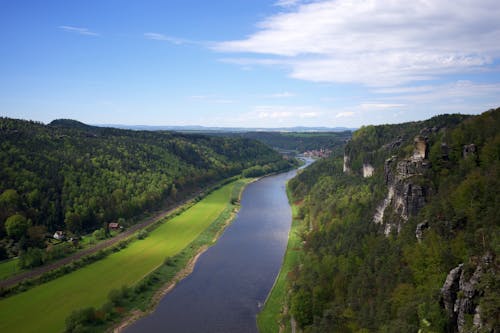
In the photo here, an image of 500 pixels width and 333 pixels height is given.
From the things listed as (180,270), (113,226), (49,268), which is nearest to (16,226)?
(49,268)

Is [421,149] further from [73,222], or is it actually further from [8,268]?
[73,222]

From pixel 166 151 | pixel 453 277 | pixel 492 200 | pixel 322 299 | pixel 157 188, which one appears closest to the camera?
pixel 453 277

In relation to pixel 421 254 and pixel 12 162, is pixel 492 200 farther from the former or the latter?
pixel 12 162

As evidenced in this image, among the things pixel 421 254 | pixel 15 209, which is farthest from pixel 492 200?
pixel 15 209

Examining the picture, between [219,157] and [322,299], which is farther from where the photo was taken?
[219,157]

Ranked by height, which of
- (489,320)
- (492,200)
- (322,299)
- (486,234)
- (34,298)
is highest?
(492,200)

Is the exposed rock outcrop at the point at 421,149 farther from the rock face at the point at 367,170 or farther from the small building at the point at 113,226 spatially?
the small building at the point at 113,226

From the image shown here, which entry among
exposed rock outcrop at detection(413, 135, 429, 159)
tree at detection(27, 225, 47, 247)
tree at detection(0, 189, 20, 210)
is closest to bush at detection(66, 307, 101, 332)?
tree at detection(27, 225, 47, 247)

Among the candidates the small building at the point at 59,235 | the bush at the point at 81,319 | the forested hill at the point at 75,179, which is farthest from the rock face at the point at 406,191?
the forested hill at the point at 75,179
